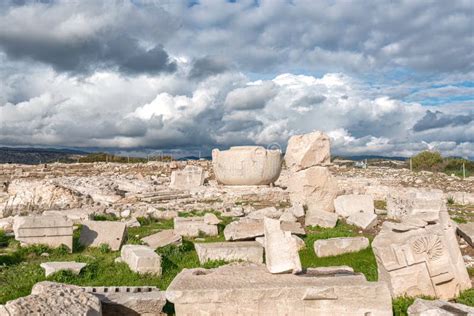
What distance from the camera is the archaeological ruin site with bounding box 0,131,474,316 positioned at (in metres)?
4.52

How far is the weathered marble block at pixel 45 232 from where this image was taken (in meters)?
8.66

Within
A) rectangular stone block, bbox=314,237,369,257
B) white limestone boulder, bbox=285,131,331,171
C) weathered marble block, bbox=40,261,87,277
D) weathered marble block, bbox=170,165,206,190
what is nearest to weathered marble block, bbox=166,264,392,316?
weathered marble block, bbox=40,261,87,277

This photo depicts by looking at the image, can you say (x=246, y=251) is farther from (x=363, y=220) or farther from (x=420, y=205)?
(x=363, y=220)

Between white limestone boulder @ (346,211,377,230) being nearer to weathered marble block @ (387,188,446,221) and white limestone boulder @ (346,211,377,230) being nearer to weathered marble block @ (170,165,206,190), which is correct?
weathered marble block @ (387,188,446,221)

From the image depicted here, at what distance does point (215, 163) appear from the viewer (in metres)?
17.7

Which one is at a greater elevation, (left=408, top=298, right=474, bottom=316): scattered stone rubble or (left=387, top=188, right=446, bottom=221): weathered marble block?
(left=387, top=188, right=446, bottom=221): weathered marble block

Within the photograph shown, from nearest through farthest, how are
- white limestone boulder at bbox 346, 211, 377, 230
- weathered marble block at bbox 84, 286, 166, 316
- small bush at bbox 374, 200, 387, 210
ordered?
weathered marble block at bbox 84, 286, 166, 316 → white limestone boulder at bbox 346, 211, 377, 230 → small bush at bbox 374, 200, 387, 210

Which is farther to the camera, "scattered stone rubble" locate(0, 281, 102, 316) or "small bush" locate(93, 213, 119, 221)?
"small bush" locate(93, 213, 119, 221)

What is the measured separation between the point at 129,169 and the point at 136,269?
79.8 ft

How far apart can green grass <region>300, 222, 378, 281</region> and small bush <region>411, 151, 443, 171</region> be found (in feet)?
100

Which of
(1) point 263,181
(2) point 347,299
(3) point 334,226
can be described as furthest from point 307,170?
(2) point 347,299

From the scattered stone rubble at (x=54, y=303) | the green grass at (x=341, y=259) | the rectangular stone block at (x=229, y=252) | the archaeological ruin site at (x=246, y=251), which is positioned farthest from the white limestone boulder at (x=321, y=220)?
the scattered stone rubble at (x=54, y=303)

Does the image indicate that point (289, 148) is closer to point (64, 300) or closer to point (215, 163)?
point (215, 163)

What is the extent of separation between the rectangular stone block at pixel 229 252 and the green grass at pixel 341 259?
762mm
